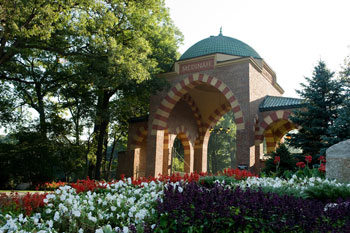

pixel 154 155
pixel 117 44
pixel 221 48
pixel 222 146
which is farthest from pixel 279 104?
pixel 222 146

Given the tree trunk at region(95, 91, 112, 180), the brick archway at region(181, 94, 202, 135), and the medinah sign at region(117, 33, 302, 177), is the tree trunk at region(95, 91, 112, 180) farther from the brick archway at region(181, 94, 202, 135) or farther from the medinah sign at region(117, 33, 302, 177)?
the brick archway at region(181, 94, 202, 135)

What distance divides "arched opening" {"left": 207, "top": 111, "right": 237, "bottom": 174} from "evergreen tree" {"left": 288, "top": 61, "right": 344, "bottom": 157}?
24.7 metres

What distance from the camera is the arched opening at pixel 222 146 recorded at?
4134 cm

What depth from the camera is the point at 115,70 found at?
14.7 meters

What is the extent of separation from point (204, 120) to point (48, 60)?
12.4m

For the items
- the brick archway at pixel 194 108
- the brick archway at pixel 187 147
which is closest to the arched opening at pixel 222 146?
the brick archway at pixel 194 108

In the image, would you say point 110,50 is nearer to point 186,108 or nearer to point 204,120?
point 186,108

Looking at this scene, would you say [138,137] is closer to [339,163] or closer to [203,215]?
[339,163]

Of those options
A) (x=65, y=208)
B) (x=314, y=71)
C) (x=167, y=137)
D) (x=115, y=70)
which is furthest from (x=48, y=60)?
(x=65, y=208)

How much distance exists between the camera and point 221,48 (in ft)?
70.0

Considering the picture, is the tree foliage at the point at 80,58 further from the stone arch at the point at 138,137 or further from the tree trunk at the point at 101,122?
the stone arch at the point at 138,137

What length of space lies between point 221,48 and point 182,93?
438 centimetres

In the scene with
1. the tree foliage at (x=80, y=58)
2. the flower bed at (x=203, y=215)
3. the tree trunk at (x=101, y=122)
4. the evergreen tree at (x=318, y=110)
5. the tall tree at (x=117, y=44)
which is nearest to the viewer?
the flower bed at (x=203, y=215)

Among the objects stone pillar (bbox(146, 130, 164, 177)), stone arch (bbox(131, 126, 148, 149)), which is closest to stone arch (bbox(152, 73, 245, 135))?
stone pillar (bbox(146, 130, 164, 177))
